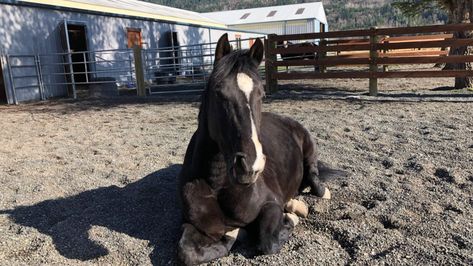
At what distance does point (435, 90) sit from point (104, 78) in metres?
10.3

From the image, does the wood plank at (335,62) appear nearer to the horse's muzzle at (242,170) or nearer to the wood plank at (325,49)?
the wood plank at (325,49)

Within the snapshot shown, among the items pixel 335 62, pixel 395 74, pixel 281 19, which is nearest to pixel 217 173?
pixel 395 74

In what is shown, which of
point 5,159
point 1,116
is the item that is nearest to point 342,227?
point 5,159

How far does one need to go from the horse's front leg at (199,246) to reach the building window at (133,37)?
15017mm

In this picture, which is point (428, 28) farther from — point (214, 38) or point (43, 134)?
point (214, 38)

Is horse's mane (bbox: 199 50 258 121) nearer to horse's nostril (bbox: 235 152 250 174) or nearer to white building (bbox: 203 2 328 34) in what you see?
horse's nostril (bbox: 235 152 250 174)

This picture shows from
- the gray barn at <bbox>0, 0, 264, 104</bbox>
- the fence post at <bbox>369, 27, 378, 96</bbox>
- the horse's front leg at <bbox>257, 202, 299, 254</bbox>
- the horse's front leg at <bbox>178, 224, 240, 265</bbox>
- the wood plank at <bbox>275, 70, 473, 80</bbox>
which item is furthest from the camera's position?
the gray barn at <bbox>0, 0, 264, 104</bbox>

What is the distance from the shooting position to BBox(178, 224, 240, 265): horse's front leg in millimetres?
2559

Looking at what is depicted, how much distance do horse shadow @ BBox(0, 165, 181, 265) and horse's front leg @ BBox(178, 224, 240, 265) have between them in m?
0.19

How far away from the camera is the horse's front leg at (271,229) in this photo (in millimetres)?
2697

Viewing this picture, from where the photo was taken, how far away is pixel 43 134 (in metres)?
7.25

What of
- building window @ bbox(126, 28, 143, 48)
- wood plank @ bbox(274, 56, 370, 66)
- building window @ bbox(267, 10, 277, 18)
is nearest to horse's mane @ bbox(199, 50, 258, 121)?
wood plank @ bbox(274, 56, 370, 66)

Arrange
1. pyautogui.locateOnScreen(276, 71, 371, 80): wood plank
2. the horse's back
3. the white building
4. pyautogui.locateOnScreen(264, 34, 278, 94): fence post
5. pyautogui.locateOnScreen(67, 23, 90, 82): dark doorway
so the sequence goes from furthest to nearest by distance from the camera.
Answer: the white building < pyautogui.locateOnScreen(67, 23, 90, 82): dark doorway < pyautogui.locateOnScreen(264, 34, 278, 94): fence post < pyautogui.locateOnScreen(276, 71, 371, 80): wood plank < the horse's back

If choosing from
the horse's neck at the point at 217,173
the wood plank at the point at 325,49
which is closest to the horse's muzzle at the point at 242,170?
the horse's neck at the point at 217,173
